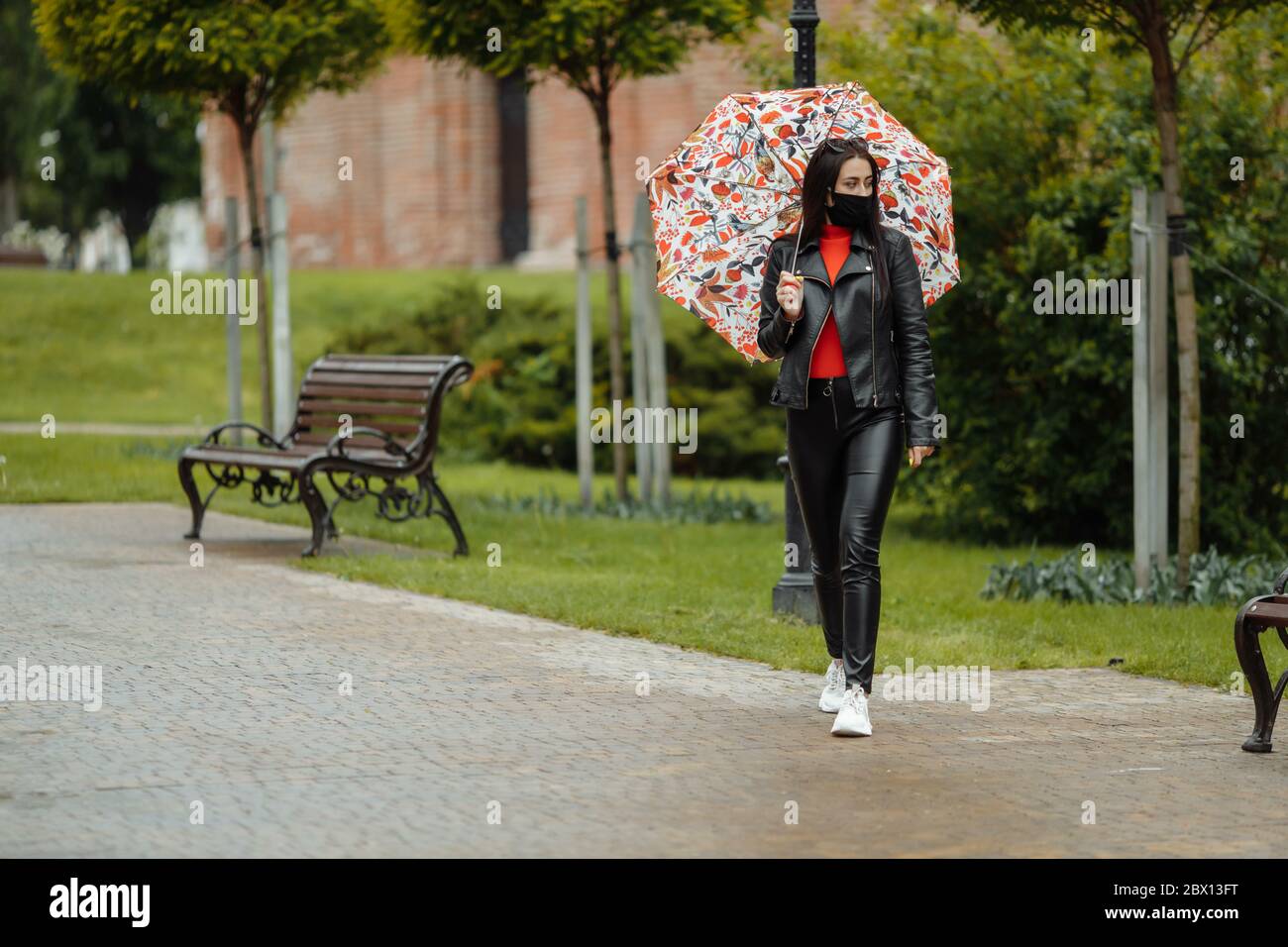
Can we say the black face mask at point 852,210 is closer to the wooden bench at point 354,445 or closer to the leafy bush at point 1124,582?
the leafy bush at point 1124,582

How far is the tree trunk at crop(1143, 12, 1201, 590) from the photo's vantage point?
10453mm

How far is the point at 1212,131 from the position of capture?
12719mm

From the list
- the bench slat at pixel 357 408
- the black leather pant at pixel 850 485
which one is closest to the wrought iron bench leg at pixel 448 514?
the bench slat at pixel 357 408

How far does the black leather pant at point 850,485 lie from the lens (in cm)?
705

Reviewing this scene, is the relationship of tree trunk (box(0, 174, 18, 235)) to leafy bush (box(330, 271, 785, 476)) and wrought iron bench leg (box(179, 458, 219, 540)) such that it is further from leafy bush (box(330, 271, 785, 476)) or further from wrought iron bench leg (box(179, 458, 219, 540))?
wrought iron bench leg (box(179, 458, 219, 540))

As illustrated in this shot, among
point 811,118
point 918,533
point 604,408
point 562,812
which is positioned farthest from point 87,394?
point 562,812

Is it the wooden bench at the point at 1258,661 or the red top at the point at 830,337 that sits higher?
the red top at the point at 830,337

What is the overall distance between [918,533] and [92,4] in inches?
294

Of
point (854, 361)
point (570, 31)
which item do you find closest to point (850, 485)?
point (854, 361)

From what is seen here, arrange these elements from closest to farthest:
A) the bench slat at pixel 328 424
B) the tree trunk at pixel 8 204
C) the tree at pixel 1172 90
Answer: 1. the tree at pixel 1172 90
2. the bench slat at pixel 328 424
3. the tree trunk at pixel 8 204

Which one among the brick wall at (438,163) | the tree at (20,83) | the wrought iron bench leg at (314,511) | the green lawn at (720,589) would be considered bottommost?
the green lawn at (720,589)

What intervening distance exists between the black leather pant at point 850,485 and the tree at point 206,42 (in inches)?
378

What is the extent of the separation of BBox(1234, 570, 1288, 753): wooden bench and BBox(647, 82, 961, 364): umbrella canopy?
5.64 feet

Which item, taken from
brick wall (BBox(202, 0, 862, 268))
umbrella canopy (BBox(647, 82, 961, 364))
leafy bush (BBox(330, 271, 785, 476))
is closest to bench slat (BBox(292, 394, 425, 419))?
umbrella canopy (BBox(647, 82, 961, 364))
